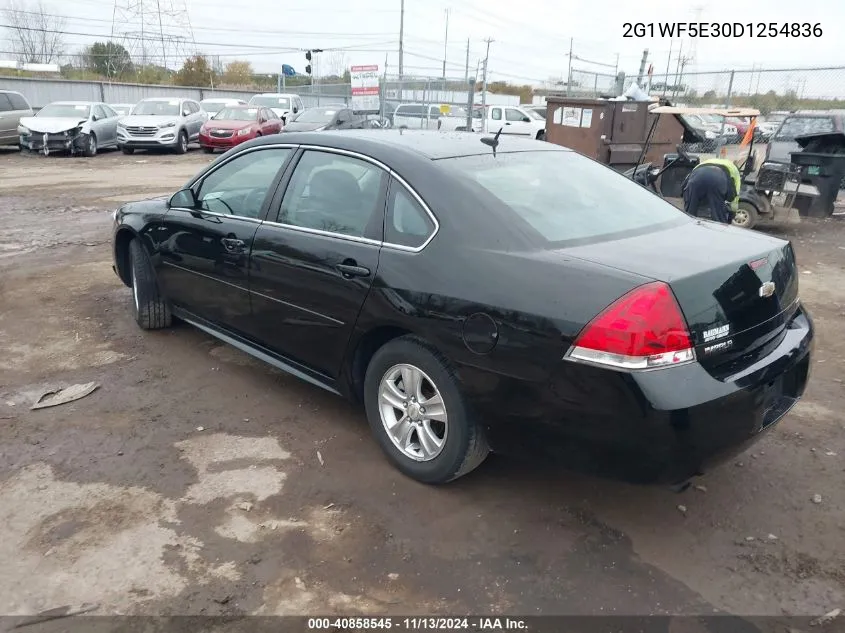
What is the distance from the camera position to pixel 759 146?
35.1 feet

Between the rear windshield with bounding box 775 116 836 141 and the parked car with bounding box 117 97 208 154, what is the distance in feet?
55.3

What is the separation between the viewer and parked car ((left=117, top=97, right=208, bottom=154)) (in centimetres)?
2064

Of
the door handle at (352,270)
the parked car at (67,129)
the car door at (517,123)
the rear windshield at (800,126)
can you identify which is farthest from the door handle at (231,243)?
the car door at (517,123)

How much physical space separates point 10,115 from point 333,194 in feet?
68.3

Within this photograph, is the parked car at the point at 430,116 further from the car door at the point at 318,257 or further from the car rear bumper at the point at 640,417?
the car rear bumper at the point at 640,417

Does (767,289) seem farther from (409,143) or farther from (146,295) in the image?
(146,295)

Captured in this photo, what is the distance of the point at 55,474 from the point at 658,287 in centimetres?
295

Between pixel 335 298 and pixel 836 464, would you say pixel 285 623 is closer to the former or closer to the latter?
pixel 335 298

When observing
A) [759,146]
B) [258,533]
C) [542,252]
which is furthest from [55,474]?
[759,146]

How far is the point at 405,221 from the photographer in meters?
3.17

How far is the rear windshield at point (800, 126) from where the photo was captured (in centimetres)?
1194

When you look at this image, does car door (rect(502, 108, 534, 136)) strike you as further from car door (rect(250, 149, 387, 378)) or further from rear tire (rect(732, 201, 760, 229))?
car door (rect(250, 149, 387, 378))

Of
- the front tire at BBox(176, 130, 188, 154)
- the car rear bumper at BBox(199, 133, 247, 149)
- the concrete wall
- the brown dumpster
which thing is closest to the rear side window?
the front tire at BBox(176, 130, 188, 154)

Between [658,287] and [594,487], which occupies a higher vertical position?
[658,287]
